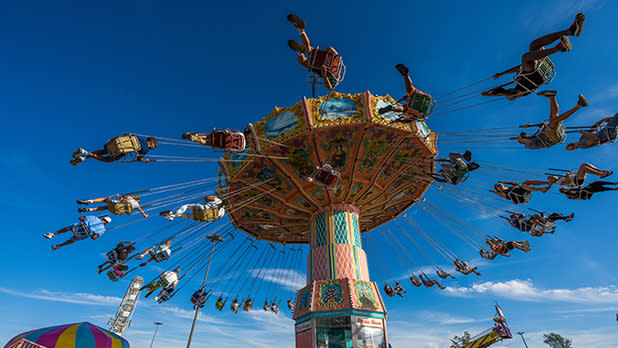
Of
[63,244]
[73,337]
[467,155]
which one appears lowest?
[73,337]

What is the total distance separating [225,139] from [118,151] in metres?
2.86

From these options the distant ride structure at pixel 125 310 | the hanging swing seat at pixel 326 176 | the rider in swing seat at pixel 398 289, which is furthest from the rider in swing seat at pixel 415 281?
the distant ride structure at pixel 125 310

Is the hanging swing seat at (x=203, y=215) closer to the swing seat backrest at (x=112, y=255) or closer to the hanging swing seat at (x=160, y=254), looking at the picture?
the hanging swing seat at (x=160, y=254)

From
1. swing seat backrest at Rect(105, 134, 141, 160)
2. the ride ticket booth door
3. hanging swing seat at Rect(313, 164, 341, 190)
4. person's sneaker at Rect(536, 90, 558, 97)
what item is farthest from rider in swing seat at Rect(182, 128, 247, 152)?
person's sneaker at Rect(536, 90, 558, 97)

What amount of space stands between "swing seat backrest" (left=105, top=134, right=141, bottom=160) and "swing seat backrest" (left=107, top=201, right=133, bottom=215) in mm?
1570

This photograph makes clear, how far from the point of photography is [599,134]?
777 centimetres

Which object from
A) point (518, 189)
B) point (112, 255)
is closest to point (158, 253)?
point (112, 255)

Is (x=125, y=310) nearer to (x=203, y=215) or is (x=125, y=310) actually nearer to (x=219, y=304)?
(x=219, y=304)

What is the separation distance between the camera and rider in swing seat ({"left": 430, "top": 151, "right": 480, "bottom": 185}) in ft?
34.2

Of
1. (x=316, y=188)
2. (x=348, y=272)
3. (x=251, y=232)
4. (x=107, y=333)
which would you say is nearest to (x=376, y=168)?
(x=316, y=188)

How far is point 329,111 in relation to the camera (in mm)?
11305

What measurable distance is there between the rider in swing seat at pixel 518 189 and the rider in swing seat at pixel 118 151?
1153 cm

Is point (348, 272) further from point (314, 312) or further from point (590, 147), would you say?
point (590, 147)

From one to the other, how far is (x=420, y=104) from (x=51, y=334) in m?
17.9
